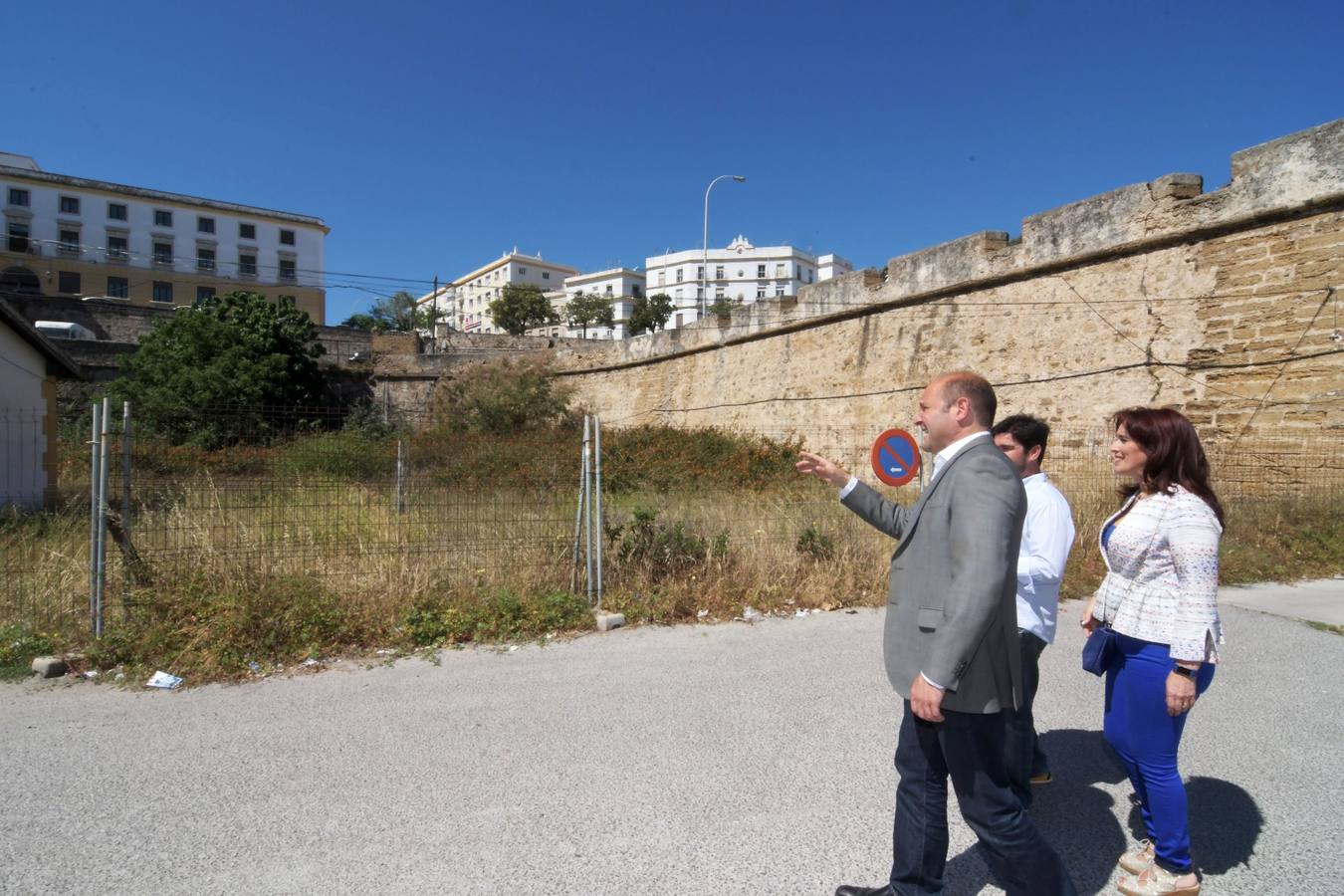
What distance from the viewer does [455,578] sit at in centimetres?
603

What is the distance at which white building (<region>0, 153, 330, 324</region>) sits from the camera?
171ft

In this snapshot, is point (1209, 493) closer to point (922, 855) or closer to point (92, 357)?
point (922, 855)

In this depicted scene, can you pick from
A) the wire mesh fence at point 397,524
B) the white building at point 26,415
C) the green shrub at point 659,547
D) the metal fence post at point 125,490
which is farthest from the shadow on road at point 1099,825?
the white building at point 26,415

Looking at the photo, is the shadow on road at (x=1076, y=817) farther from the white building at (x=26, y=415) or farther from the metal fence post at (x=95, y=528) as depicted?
the white building at (x=26, y=415)

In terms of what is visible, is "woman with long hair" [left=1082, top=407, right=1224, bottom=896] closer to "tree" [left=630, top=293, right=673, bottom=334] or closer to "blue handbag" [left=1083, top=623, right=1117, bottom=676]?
"blue handbag" [left=1083, top=623, right=1117, bottom=676]

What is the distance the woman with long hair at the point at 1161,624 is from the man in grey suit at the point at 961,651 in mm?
581

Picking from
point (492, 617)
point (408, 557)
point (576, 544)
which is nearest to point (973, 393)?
point (492, 617)

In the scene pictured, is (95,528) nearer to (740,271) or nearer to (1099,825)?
(1099,825)

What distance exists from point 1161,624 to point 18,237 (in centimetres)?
6936

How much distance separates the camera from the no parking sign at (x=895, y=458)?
5.62 m

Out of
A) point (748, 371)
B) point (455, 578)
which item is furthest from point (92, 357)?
point (455, 578)

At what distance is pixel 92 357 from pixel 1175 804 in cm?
3479

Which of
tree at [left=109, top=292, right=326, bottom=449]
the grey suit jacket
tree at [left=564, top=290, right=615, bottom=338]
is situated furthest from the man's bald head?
tree at [left=564, top=290, right=615, bottom=338]

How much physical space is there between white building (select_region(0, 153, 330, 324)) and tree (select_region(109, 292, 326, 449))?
2537 cm
